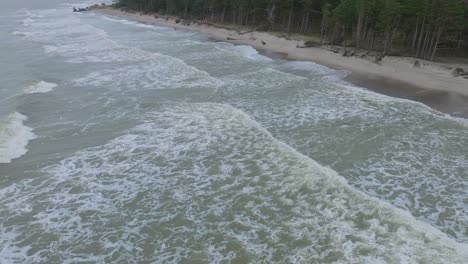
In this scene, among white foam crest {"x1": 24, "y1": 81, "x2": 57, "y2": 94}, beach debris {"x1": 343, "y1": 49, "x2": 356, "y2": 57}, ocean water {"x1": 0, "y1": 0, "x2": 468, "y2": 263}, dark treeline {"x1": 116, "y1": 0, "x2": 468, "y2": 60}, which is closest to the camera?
ocean water {"x1": 0, "y1": 0, "x2": 468, "y2": 263}

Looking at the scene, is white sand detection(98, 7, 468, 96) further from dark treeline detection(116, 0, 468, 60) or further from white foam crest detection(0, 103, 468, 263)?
white foam crest detection(0, 103, 468, 263)

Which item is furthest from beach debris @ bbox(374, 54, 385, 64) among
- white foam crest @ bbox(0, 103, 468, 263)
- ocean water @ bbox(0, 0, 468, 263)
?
white foam crest @ bbox(0, 103, 468, 263)

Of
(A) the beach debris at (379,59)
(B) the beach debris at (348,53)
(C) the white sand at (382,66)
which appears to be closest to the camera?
(C) the white sand at (382,66)

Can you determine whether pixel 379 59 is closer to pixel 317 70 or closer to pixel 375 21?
pixel 317 70

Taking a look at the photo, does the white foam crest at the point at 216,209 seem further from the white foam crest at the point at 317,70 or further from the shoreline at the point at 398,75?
the white foam crest at the point at 317,70

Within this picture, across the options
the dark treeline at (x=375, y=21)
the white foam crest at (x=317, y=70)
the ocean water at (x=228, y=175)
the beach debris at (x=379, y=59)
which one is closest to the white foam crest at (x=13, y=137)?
the ocean water at (x=228, y=175)

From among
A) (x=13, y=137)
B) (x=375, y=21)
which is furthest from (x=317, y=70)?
(x=13, y=137)
